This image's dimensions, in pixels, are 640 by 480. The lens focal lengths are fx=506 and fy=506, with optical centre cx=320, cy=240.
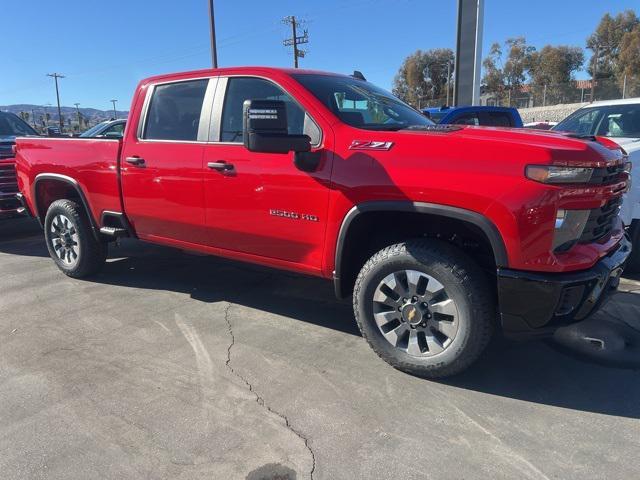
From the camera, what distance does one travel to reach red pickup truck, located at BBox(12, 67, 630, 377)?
2.73 meters

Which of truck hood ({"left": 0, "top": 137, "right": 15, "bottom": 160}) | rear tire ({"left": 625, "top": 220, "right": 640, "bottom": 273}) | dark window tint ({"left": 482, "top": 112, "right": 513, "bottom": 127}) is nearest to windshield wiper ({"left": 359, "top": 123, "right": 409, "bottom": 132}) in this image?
rear tire ({"left": 625, "top": 220, "right": 640, "bottom": 273})

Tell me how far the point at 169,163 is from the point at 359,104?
5.39 ft

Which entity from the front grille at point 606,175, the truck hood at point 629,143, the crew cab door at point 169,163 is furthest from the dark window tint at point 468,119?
the front grille at point 606,175

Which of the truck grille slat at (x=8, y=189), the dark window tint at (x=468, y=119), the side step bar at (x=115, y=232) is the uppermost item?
the dark window tint at (x=468, y=119)

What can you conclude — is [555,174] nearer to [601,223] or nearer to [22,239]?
[601,223]

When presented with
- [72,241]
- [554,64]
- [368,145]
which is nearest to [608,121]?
[368,145]

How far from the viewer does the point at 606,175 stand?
9.11 feet

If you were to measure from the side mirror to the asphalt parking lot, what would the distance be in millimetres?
1474

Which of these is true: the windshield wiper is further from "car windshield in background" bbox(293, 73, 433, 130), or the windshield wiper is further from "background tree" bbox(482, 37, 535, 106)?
"background tree" bbox(482, 37, 535, 106)

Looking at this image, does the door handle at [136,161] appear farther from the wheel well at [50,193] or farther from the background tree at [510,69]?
the background tree at [510,69]

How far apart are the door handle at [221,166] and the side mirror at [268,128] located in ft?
1.94

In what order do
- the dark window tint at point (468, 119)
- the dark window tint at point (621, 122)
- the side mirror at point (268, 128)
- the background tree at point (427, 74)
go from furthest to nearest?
the background tree at point (427, 74)
the dark window tint at point (468, 119)
the dark window tint at point (621, 122)
the side mirror at point (268, 128)

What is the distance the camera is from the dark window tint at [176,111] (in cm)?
421

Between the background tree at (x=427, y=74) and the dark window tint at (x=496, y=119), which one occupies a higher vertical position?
the background tree at (x=427, y=74)
